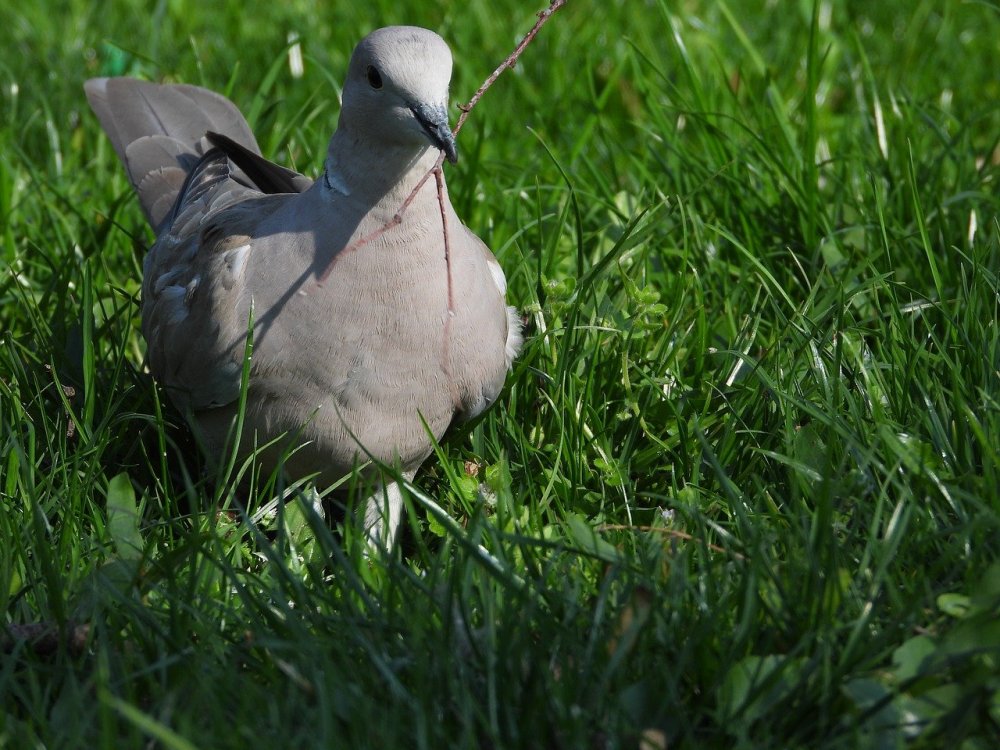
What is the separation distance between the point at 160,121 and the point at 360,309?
1784 mm

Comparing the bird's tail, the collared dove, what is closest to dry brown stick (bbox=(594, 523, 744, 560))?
the collared dove

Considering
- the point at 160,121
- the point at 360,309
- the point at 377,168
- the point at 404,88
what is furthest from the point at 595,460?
the point at 160,121

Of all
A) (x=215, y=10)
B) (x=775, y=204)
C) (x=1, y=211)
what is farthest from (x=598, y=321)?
(x=215, y=10)

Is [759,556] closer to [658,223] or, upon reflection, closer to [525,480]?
[525,480]

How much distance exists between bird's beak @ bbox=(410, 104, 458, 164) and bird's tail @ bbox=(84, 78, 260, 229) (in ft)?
5.45

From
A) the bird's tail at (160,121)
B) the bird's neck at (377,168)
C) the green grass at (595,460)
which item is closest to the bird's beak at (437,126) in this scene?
the bird's neck at (377,168)

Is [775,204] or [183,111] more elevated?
[183,111]

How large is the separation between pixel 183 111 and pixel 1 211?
0.68 m

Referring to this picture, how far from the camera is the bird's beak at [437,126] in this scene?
2549mm

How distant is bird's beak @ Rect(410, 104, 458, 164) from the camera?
2.55m

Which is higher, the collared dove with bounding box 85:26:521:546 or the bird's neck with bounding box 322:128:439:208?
the bird's neck with bounding box 322:128:439:208

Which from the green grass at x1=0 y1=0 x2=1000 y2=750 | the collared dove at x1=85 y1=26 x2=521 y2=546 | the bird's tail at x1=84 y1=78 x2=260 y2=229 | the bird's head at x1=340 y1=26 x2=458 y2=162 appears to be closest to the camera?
the green grass at x1=0 y1=0 x2=1000 y2=750

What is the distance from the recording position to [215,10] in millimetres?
5996

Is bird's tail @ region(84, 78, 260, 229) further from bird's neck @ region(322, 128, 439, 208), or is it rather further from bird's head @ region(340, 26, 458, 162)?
bird's head @ region(340, 26, 458, 162)
